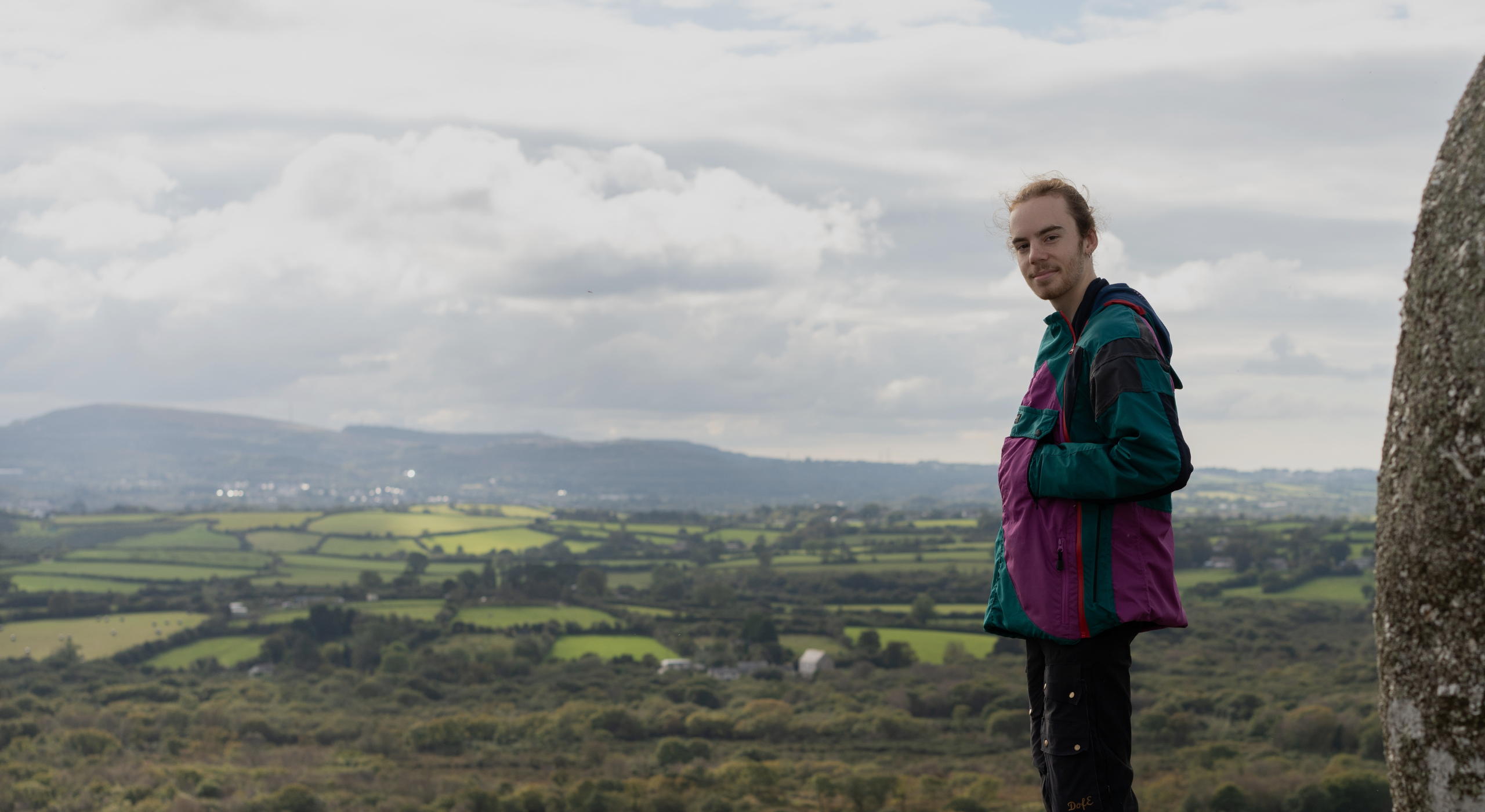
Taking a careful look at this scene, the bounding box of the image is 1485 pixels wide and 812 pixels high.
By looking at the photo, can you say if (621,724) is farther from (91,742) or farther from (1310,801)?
(1310,801)

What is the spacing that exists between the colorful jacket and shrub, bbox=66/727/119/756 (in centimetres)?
6102

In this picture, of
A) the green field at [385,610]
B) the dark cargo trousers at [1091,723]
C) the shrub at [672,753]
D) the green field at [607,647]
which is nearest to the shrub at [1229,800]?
the shrub at [672,753]

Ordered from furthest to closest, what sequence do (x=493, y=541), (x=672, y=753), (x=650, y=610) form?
(x=493, y=541)
(x=650, y=610)
(x=672, y=753)

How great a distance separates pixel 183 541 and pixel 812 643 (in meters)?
74.5

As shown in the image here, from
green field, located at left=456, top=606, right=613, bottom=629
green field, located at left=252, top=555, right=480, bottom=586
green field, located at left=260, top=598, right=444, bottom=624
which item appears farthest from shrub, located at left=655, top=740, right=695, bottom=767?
green field, located at left=252, top=555, right=480, bottom=586

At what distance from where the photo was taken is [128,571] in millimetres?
90688

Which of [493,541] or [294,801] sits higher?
[493,541]

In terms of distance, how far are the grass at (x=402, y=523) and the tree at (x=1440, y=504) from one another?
126 metres

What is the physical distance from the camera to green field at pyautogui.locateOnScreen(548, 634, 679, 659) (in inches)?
2921

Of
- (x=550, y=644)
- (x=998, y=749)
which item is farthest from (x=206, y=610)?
(x=998, y=749)

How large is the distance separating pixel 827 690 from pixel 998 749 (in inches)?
586

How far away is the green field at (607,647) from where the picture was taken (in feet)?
243

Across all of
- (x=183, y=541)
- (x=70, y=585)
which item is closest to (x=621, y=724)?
(x=70, y=585)

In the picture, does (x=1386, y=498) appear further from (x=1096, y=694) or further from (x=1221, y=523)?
(x=1221, y=523)
